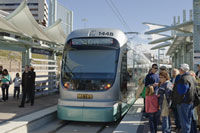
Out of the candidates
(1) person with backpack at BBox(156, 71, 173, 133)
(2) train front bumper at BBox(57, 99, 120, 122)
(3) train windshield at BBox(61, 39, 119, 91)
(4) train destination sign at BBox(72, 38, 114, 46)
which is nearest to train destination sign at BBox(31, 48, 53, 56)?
(3) train windshield at BBox(61, 39, 119, 91)

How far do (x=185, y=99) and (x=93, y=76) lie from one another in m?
3.20

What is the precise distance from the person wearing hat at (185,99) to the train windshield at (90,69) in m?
2.69

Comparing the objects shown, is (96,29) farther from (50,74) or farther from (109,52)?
(50,74)

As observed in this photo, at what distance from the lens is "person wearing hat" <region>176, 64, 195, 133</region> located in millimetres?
5109

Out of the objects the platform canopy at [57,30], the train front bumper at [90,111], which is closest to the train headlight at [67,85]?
the train front bumper at [90,111]

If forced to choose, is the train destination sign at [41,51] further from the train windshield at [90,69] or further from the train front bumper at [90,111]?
the train front bumper at [90,111]

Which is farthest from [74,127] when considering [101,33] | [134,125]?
[101,33]

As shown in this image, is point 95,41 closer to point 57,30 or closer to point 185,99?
point 185,99

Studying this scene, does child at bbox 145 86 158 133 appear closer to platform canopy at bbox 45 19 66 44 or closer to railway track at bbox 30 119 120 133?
railway track at bbox 30 119 120 133

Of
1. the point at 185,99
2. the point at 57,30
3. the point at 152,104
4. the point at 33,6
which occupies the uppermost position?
the point at 33,6

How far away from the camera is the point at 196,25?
427 inches

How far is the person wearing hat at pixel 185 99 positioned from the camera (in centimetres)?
511

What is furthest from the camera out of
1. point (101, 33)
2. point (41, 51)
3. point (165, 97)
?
point (41, 51)

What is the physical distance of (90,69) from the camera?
303 inches
